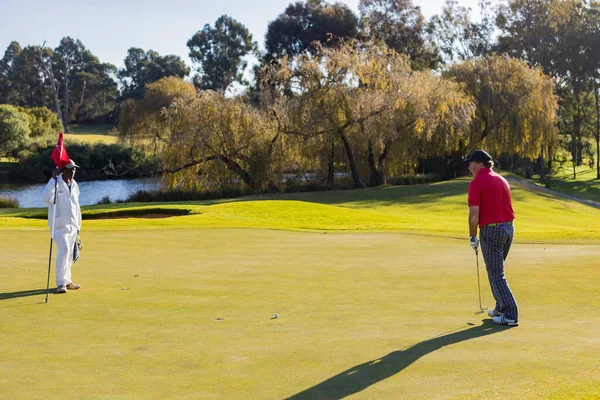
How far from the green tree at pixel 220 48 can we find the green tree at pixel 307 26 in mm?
33021

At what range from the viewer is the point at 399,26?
297 feet

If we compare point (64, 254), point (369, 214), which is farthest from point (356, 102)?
point (64, 254)

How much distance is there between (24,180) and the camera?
73750 mm

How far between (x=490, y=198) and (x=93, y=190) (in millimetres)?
56822

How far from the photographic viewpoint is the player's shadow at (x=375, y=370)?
6023mm

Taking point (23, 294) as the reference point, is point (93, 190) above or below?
above

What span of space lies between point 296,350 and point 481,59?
51.0 m

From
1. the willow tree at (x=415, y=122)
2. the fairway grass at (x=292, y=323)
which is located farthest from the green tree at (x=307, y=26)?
the fairway grass at (x=292, y=323)

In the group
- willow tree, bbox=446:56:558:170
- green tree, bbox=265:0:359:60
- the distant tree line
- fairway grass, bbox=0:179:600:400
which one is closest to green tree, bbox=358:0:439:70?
green tree, bbox=265:0:359:60

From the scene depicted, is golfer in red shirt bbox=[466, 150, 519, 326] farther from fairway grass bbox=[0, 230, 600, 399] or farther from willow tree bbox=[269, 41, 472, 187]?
willow tree bbox=[269, 41, 472, 187]

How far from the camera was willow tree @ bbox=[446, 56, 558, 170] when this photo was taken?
52219 millimetres

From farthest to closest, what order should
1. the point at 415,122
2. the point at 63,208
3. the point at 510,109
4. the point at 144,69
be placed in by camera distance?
the point at 144,69 < the point at 510,109 < the point at 415,122 < the point at 63,208

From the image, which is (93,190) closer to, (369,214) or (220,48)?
(369,214)

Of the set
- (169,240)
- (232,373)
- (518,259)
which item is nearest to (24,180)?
(169,240)
